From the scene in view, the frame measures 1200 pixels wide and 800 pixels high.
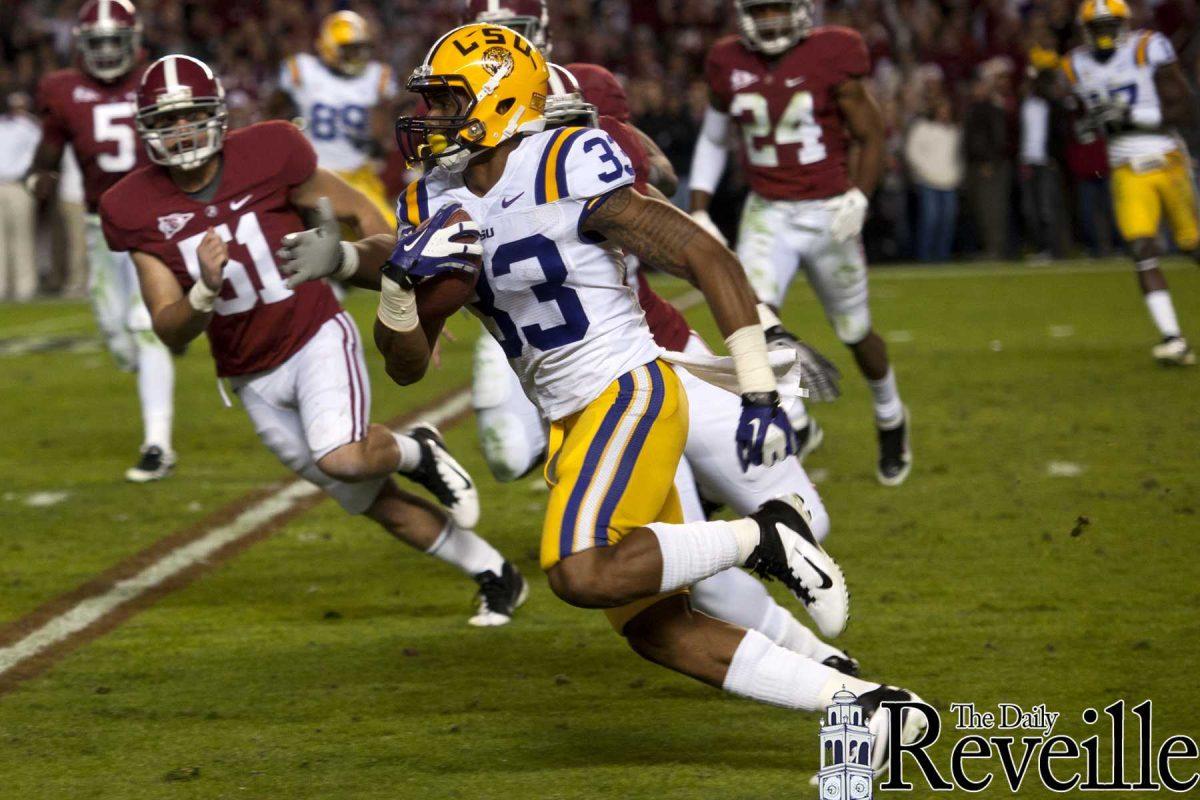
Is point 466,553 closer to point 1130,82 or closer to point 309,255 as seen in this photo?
point 309,255

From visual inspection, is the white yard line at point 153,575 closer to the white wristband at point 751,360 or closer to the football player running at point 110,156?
the football player running at point 110,156

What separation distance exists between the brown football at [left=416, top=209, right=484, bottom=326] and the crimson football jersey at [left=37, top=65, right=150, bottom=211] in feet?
12.9

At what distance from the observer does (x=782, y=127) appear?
20.8 ft

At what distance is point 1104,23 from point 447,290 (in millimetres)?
6115

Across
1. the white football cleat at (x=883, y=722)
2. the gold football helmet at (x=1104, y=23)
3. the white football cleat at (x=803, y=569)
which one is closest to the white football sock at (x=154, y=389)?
the white football cleat at (x=803, y=569)

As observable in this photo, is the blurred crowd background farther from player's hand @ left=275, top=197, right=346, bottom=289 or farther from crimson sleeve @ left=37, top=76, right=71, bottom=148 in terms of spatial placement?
player's hand @ left=275, top=197, right=346, bottom=289

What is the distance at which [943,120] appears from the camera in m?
14.2

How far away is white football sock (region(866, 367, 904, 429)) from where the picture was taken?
20.5 ft

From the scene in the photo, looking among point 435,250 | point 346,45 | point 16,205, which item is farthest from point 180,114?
point 16,205

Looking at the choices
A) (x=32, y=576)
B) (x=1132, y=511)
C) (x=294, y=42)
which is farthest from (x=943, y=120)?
(x=32, y=576)

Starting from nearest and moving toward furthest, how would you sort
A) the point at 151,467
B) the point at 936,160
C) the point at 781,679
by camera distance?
the point at 781,679, the point at 151,467, the point at 936,160

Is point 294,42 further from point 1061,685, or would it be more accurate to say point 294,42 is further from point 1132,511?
point 1061,685

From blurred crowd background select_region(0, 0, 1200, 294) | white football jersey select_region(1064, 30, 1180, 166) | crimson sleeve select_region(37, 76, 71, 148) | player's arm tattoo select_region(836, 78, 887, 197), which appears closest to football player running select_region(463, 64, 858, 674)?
player's arm tattoo select_region(836, 78, 887, 197)

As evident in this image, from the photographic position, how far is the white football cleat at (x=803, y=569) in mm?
3379
